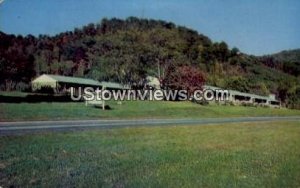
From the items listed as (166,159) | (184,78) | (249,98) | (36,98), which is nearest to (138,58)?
(36,98)

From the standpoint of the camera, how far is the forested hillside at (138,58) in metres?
5.56

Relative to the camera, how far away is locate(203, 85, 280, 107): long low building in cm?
560

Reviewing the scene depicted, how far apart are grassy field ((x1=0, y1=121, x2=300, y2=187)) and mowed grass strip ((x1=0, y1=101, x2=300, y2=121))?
262mm

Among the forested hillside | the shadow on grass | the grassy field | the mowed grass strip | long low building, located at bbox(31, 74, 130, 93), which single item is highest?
the forested hillside

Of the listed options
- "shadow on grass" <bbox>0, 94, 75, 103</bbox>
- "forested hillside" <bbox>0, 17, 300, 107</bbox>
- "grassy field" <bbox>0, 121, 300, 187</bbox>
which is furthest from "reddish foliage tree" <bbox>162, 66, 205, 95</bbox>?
"shadow on grass" <bbox>0, 94, 75, 103</bbox>

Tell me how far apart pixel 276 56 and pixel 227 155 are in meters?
1.47

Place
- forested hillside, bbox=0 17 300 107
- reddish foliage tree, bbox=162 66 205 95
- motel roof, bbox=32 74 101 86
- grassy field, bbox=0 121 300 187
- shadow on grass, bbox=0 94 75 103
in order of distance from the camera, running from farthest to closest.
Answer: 1. shadow on grass, bbox=0 94 75 103
2. motel roof, bbox=32 74 101 86
3. reddish foliage tree, bbox=162 66 205 95
4. forested hillside, bbox=0 17 300 107
5. grassy field, bbox=0 121 300 187

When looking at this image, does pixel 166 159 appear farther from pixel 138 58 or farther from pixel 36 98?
pixel 36 98

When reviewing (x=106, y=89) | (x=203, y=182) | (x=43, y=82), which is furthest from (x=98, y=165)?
(x=43, y=82)

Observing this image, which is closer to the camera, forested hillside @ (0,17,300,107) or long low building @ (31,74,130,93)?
forested hillside @ (0,17,300,107)

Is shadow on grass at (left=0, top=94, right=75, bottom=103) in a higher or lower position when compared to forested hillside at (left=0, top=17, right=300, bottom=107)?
lower

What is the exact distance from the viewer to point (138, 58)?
931 cm

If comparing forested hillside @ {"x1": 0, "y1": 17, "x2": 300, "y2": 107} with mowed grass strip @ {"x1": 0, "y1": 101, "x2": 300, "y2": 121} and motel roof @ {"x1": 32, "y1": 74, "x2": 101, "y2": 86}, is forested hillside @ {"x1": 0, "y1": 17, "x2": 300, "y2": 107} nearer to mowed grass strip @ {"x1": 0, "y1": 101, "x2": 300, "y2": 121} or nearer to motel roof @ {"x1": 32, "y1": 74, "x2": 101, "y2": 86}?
motel roof @ {"x1": 32, "y1": 74, "x2": 101, "y2": 86}

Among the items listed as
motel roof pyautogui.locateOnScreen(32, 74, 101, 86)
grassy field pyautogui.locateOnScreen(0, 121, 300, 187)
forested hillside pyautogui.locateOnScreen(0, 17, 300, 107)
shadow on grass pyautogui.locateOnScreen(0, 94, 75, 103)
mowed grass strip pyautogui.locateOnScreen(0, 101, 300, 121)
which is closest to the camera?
grassy field pyautogui.locateOnScreen(0, 121, 300, 187)
